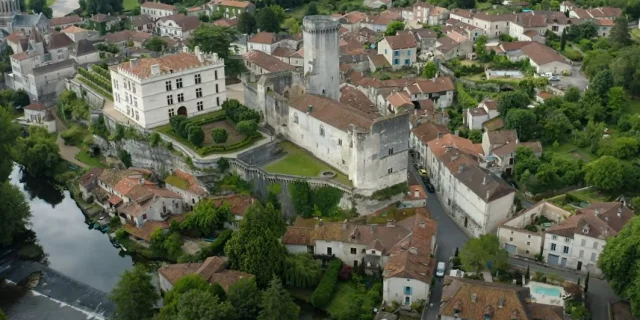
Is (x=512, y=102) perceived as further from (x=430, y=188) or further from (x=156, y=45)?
(x=156, y=45)

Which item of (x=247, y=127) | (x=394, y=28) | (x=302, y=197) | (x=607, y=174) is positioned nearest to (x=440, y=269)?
(x=302, y=197)

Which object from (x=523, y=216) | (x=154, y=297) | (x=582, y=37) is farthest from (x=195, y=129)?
(x=582, y=37)

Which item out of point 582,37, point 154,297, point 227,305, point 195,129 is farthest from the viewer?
point 582,37

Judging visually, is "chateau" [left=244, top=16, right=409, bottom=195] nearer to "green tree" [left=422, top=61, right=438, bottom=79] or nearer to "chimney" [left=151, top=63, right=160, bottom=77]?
"chimney" [left=151, top=63, right=160, bottom=77]

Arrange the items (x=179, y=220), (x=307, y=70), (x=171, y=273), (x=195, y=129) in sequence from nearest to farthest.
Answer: (x=171, y=273), (x=179, y=220), (x=195, y=129), (x=307, y=70)

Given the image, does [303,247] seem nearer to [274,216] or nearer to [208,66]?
[274,216]

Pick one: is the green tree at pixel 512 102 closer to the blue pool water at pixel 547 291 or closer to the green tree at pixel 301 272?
the blue pool water at pixel 547 291

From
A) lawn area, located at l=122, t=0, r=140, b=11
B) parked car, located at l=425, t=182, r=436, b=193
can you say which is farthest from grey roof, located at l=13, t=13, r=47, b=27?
parked car, located at l=425, t=182, r=436, b=193
